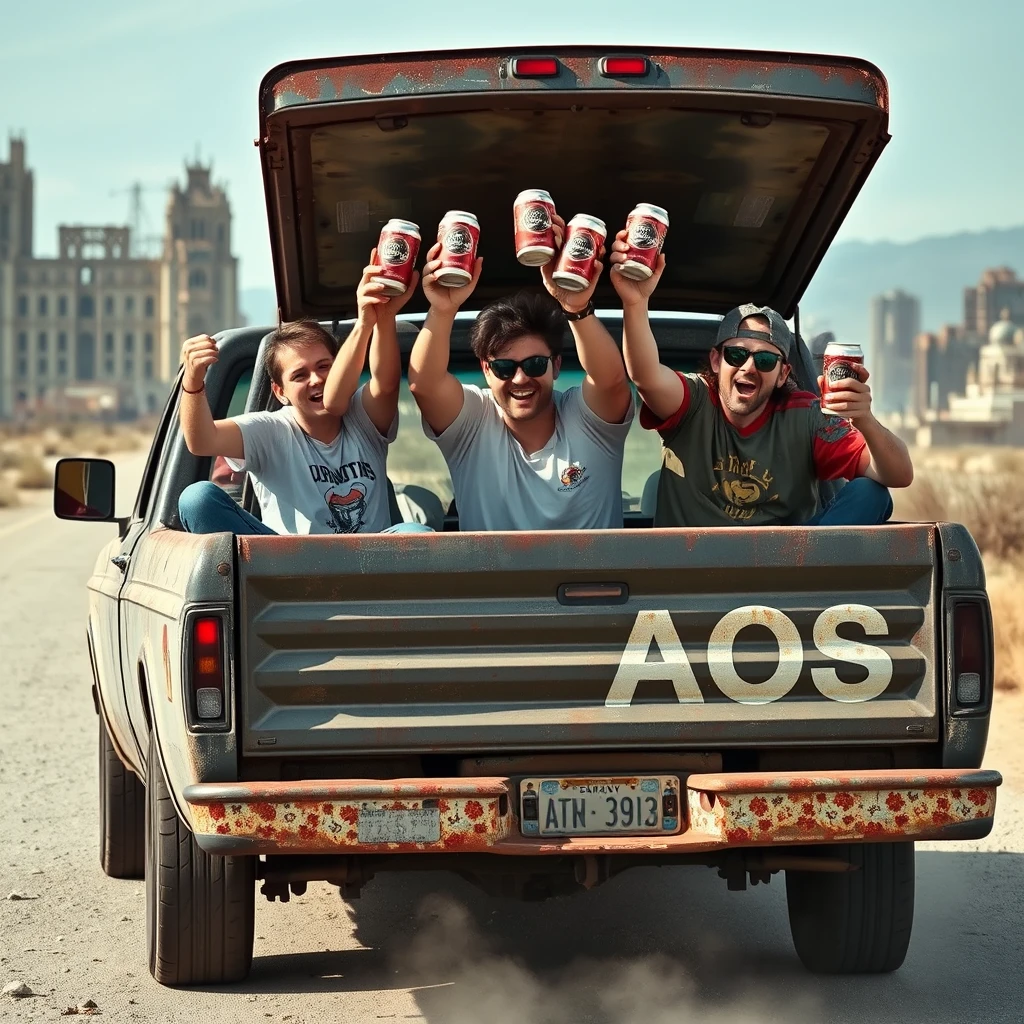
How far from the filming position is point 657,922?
20.1 ft

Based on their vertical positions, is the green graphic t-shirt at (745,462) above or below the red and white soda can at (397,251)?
below

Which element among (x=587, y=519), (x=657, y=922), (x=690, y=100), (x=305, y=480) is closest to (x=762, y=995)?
(x=657, y=922)

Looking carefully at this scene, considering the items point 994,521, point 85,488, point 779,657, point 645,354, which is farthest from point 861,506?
point 994,521

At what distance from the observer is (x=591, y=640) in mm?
4480

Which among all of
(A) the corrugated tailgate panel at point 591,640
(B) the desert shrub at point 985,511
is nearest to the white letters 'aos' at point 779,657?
(A) the corrugated tailgate panel at point 591,640

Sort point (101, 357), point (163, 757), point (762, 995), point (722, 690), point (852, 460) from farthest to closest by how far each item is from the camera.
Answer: point (101, 357)
point (852, 460)
point (762, 995)
point (163, 757)
point (722, 690)

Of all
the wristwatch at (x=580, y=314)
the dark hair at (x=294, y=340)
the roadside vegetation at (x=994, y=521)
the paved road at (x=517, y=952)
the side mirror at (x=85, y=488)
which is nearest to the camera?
the paved road at (x=517, y=952)

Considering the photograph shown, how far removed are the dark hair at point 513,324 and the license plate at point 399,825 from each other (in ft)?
5.77

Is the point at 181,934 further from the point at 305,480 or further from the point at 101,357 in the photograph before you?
the point at 101,357

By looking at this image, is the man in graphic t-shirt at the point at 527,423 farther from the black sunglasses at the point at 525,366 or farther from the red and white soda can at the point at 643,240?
the red and white soda can at the point at 643,240

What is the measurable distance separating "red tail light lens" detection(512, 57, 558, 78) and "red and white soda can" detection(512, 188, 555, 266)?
1.48ft

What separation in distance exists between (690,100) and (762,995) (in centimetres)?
263

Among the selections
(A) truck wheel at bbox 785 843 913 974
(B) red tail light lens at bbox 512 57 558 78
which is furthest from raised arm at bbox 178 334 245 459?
(A) truck wheel at bbox 785 843 913 974

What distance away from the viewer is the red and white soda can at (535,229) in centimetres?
502
